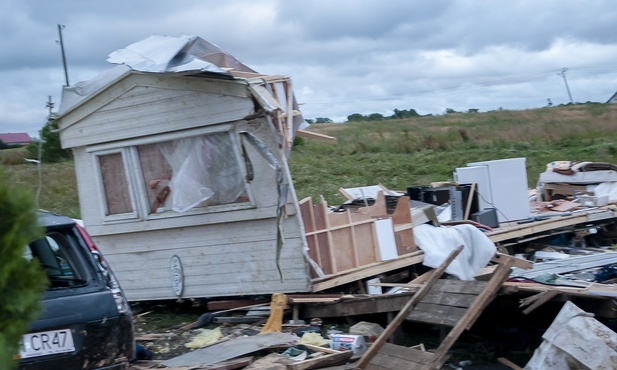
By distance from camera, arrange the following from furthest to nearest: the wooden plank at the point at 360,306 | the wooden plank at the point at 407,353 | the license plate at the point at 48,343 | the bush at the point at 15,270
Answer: the wooden plank at the point at 360,306
the wooden plank at the point at 407,353
the license plate at the point at 48,343
the bush at the point at 15,270

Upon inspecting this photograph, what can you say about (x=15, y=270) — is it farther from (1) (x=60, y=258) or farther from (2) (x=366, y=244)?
(2) (x=366, y=244)

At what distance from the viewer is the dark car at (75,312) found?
15.7 ft

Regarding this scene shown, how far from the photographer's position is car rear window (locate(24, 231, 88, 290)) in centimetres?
513

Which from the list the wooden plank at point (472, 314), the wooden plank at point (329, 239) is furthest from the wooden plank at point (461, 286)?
the wooden plank at point (329, 239)

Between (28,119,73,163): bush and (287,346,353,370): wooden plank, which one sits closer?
(287,346,353,370): wooden plank

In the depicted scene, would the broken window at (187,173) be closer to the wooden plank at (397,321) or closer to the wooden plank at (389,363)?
the wooden plank at (397,321)

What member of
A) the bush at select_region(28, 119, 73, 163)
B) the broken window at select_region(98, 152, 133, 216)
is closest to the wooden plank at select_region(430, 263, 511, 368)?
the broken window at select_region(98, 152, 133, 216)

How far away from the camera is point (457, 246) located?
30.6ft

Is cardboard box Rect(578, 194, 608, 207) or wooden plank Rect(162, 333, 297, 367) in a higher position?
cardboard box Rect(578, 194, 608, 207)

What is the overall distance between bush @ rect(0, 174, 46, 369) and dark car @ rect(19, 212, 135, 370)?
191 centimetres

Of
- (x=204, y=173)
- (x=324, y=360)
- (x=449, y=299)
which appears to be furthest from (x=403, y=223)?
(x=324, y=360)

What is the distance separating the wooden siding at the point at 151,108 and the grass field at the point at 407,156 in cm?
885

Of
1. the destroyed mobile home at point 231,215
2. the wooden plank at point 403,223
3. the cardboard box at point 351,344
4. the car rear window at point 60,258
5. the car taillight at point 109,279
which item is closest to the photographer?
the car rear window at point 60,258

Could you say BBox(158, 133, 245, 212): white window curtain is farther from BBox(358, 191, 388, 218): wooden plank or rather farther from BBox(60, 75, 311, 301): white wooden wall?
BBox(358, 191, 388, 218): wooden plank
